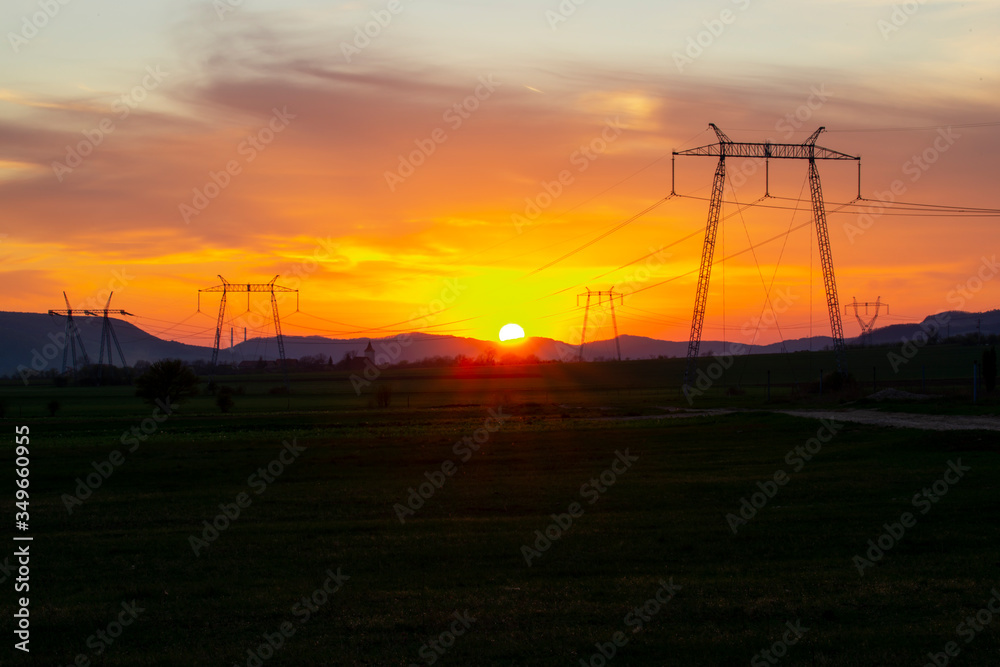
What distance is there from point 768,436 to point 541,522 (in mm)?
22395

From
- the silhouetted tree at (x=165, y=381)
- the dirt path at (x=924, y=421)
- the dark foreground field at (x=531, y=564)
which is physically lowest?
the dirt path at (x=924, y=421)

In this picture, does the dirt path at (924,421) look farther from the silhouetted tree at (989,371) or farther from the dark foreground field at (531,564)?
the silhouetted tree at (989,371)

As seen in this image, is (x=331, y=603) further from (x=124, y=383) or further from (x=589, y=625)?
(x=124, y=383)

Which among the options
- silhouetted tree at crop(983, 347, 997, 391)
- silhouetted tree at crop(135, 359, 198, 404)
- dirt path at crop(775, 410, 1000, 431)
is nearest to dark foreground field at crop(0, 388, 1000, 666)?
dirt path at crop(775, 410, 1000, 431)

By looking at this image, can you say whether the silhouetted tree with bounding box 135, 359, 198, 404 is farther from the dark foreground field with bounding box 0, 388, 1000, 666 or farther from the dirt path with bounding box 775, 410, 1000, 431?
the dirt path with bounding box 775, 410, 1000, 431

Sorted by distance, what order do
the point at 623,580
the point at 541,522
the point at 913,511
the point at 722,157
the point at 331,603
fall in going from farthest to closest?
the point at 722,157 < the point at 541,522 < the point at 913,511 < the point at 623,580 < the point at 331,603

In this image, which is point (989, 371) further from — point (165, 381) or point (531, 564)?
point (165, 381)

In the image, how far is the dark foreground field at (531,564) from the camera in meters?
9.26

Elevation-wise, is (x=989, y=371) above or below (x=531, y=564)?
above

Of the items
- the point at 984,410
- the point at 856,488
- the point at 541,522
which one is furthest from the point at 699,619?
the point at 984,410

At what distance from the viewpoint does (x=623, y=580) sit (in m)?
12.0

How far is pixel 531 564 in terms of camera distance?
1322 centimetres

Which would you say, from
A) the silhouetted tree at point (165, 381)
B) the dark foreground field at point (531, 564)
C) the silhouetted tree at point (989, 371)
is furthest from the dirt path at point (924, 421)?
the silhouetted tree at point (165, 381)

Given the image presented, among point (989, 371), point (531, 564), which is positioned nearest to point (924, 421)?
point (989, 371)
